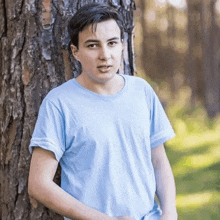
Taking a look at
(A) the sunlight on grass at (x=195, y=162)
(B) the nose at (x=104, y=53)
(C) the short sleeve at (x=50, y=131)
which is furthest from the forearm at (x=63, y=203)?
(A) the sunlight on grass at (x=195, y=162)

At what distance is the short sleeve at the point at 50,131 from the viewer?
6.03ft

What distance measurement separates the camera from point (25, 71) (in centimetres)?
242

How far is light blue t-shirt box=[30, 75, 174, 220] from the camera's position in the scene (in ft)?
6.24

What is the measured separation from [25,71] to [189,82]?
48.5 feet

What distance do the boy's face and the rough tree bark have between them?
1.60 ft

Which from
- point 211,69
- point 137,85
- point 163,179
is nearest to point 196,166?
point 163,179

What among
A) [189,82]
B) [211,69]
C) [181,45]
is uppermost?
[181,45]

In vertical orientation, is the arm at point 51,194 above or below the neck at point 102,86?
below

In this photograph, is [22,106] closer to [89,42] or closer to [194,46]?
[89,42]

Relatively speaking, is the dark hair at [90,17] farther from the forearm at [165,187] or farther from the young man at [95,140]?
the forearm at [165,187]

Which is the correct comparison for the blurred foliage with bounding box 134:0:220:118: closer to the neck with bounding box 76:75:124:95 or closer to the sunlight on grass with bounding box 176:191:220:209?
the sunlight on grass with bounding box 176:191:220:209

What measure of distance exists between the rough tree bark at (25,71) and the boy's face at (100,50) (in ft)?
1.60

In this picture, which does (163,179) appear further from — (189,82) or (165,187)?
(189,82)

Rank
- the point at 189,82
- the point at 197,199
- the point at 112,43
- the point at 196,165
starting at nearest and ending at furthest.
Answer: the point at 112,43, the point at 197,199, the point at 196,165, the point at 189,82
